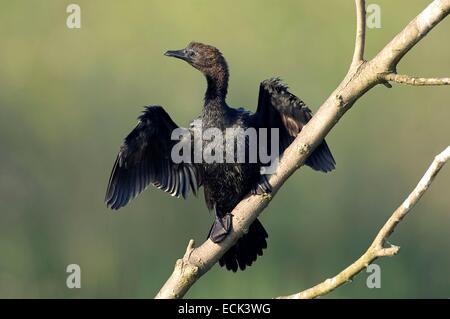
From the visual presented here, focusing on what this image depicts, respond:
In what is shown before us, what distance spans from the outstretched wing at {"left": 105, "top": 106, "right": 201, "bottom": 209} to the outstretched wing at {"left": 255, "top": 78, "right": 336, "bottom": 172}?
0.72 metres

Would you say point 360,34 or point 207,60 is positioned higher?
point 207,60

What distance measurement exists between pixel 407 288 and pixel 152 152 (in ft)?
16.5

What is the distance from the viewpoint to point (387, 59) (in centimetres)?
654

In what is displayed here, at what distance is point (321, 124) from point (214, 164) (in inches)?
60.5

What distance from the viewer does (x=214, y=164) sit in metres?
8.09

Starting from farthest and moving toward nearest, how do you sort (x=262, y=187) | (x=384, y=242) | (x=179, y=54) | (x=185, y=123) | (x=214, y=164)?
(x=185, y=123), (x=179, y=54), (x=214, y=164), (x=262, y=187), (x=384, y=242)

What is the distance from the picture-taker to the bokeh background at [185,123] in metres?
13.0

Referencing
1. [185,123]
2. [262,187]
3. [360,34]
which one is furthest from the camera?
→ [185,123]

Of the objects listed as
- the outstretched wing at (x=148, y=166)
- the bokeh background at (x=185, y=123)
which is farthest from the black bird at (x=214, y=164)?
the bokeh background at (x=185, y=123)

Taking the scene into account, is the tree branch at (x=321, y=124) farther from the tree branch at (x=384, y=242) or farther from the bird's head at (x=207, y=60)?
the bird's head at (x=207, y=60)

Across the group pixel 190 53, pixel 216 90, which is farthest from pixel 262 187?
pixel 190 53

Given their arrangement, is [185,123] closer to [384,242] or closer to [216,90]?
[216,90]
